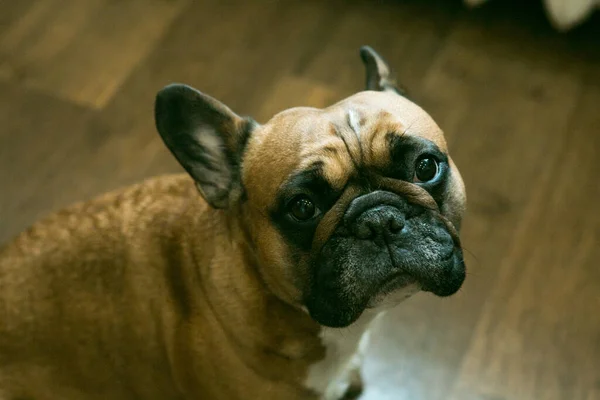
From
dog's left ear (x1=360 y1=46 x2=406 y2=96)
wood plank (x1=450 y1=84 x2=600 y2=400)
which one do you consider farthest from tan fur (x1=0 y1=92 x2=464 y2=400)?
wood plank (x1=450 y1=84 x2=600 y2=400)

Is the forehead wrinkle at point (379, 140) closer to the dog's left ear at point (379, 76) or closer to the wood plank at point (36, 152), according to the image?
the dog's left ear at point (379, 76)

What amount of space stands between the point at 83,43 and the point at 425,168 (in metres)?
2.19

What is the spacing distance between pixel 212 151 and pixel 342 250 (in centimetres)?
42

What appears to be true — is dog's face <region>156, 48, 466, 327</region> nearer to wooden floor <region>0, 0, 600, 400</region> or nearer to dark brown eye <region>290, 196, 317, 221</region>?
dark brown eye <region>290, 196, 317, 221</region>

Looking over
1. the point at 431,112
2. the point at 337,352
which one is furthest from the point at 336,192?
the point at 431,112

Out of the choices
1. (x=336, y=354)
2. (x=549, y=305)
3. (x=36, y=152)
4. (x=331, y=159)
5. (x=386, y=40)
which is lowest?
(x=549, y=305)

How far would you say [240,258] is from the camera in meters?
1.65

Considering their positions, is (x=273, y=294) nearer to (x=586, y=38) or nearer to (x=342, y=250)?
(x=342, y=250)

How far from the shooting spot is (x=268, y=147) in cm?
160

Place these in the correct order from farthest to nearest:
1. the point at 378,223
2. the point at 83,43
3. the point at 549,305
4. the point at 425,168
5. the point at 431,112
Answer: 1. the point at 83,43
2. the point at 431,112
3. the point at 549,305
4. the point at 425,168
5. the point at 378,223

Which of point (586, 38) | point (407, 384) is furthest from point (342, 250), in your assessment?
point (586, 38)

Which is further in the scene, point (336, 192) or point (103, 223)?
point (103, 223)

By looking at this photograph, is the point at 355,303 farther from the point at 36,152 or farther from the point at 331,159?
the point at 36,152

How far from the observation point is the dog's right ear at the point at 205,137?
157 centimetres
